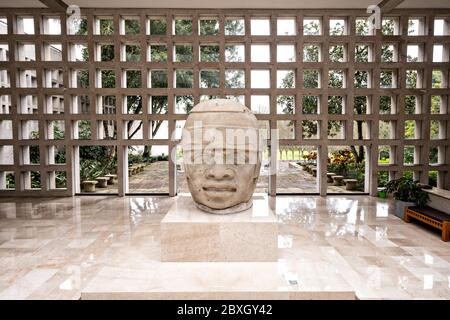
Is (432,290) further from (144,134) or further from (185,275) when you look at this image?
(144,134)

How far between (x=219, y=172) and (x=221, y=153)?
0.87 feet

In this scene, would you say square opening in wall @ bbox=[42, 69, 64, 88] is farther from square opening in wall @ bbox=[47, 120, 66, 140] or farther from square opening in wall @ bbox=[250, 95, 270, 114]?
square opening in wall @ bbox=[250, 95, 270, 114]

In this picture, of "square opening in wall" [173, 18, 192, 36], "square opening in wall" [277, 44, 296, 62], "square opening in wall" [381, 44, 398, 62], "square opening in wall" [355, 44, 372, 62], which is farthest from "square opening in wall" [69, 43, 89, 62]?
"square opening in wall" [381, 44, 398, 62]

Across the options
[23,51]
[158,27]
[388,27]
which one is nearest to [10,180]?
[23,51]

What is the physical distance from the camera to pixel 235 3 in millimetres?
9969

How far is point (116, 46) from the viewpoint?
1037cm

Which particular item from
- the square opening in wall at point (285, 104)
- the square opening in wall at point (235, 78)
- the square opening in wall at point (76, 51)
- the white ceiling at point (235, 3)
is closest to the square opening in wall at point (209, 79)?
the square opening in wall at point (235, 78)

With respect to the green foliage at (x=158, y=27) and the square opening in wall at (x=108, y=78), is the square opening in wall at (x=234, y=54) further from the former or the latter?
the square opening in wall at (x=108, y=78)

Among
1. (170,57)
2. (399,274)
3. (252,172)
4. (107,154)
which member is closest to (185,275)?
(252,172)

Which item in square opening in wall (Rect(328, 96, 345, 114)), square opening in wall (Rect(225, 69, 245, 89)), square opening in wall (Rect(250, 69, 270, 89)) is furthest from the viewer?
square opening in wall (Rect(328, 96, 345, 114))

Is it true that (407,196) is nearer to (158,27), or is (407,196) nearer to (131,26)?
(158,27)

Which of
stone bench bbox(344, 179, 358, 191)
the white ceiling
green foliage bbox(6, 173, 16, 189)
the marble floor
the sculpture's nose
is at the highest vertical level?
the white ceiling

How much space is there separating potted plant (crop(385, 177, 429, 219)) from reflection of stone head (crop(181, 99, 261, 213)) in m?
4.84

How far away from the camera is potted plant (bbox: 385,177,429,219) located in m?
7.89
